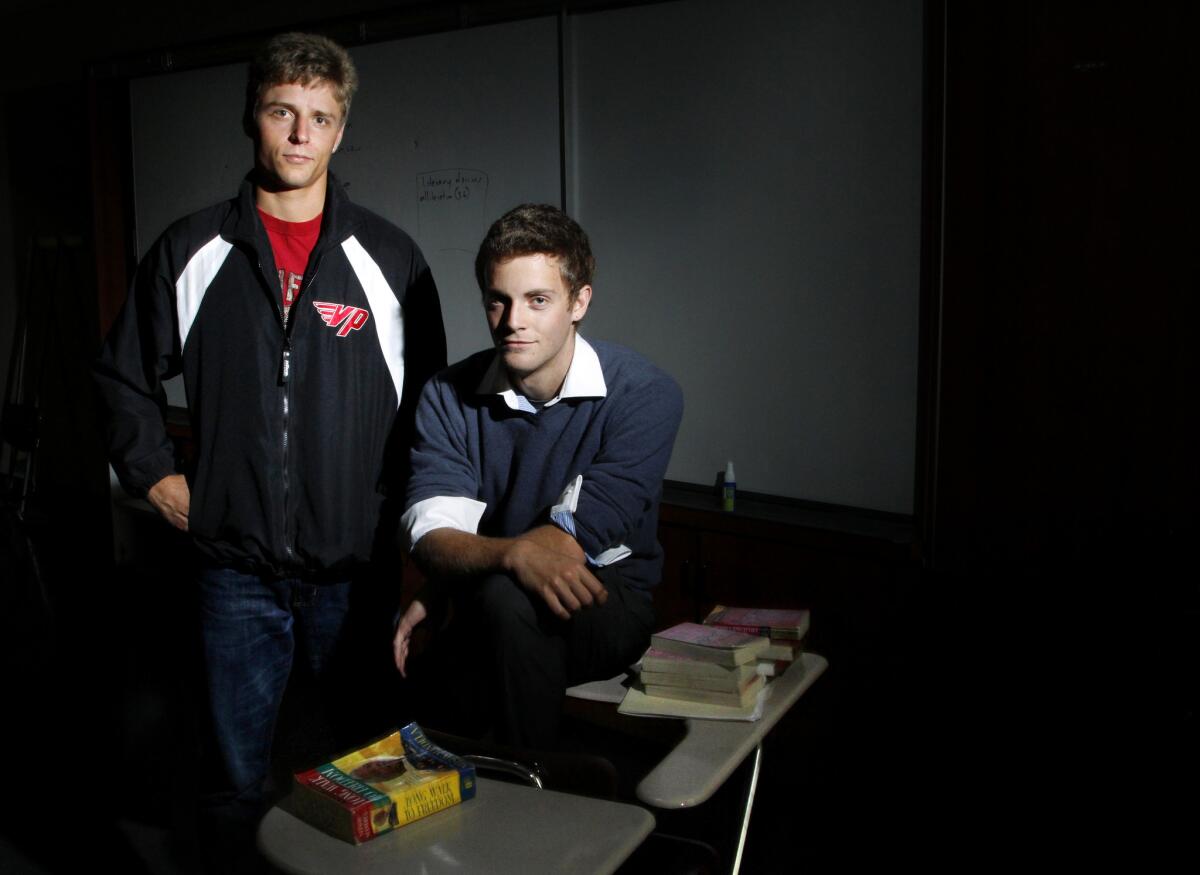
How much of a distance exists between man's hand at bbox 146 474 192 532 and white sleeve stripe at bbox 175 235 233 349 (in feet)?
0.81

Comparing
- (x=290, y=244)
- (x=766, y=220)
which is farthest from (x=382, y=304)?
(x=766, y=220)

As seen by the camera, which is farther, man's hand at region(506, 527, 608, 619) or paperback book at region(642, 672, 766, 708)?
man's hand at region(506, 527, 608, 619)

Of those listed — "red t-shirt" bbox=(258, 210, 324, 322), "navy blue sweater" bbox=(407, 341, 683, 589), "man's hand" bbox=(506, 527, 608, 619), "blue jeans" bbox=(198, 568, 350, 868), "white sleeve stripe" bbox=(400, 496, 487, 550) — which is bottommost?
"blue jeans" bbox=(198, 568, 350, 868)

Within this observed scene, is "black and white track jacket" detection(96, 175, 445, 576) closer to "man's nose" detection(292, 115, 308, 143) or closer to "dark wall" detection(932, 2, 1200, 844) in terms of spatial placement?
"man's nose" detection(292, 115, 308, 143)

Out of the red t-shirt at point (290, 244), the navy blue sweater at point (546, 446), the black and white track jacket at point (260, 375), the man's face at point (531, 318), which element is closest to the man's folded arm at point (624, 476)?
the navy blue sweater at point (546, 446)

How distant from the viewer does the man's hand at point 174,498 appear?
1845 millimetres

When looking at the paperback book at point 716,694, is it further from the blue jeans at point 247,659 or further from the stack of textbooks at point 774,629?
the blue jeans at point 247,659

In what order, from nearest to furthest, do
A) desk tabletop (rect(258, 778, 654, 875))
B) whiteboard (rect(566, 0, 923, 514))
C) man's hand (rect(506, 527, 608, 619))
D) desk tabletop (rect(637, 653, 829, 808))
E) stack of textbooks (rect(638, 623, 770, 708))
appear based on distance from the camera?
desk tabletop (rect(258, 778, 654, 875)), desk tabletop (rect(637, 653, 829, 808)), stack of textbooks (rect(638, 623, 770, 708)), man's hand (rect(506, 527, 608, 619)), whiteboard (rect(566, 0, 923, 514))

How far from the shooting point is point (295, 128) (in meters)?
1.78

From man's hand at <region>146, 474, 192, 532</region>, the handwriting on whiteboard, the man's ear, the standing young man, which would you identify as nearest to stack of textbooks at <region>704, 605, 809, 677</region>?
the man's ear

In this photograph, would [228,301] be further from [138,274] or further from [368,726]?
[368,726]

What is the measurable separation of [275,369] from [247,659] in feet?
1.74

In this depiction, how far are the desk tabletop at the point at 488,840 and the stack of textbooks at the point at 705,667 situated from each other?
0.28 metres

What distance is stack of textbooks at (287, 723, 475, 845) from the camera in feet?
3.96
